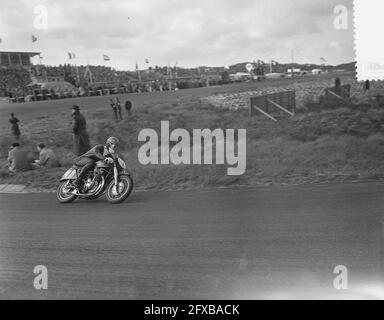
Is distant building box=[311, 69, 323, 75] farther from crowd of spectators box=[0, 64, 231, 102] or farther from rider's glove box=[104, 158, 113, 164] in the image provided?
rider's glove box=[104, 158, 113, 164]

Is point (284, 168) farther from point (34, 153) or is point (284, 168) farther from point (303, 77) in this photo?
point (34, 153)

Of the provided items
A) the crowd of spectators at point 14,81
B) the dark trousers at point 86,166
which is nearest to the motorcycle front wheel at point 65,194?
the dark trousers at point 86,166

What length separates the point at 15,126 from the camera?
274 inches

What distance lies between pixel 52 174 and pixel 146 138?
6.41 ft

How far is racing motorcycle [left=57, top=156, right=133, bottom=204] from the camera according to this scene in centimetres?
595

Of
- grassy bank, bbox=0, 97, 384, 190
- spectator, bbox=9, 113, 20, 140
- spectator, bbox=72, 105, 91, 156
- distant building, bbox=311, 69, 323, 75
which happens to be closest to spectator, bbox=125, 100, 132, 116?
grassy bank, bbox=0, 97, 384, 190

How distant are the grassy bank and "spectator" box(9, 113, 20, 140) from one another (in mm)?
107

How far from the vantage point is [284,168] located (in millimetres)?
6941

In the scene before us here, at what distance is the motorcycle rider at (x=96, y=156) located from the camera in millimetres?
6012

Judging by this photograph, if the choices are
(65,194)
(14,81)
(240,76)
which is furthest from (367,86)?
(14,81)

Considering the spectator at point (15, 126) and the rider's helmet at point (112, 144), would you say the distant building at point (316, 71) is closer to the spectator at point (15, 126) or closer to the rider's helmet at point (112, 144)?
the rider's helmet at point (112, 144)

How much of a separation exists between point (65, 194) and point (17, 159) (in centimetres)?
155

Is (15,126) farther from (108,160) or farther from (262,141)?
(262,141)
